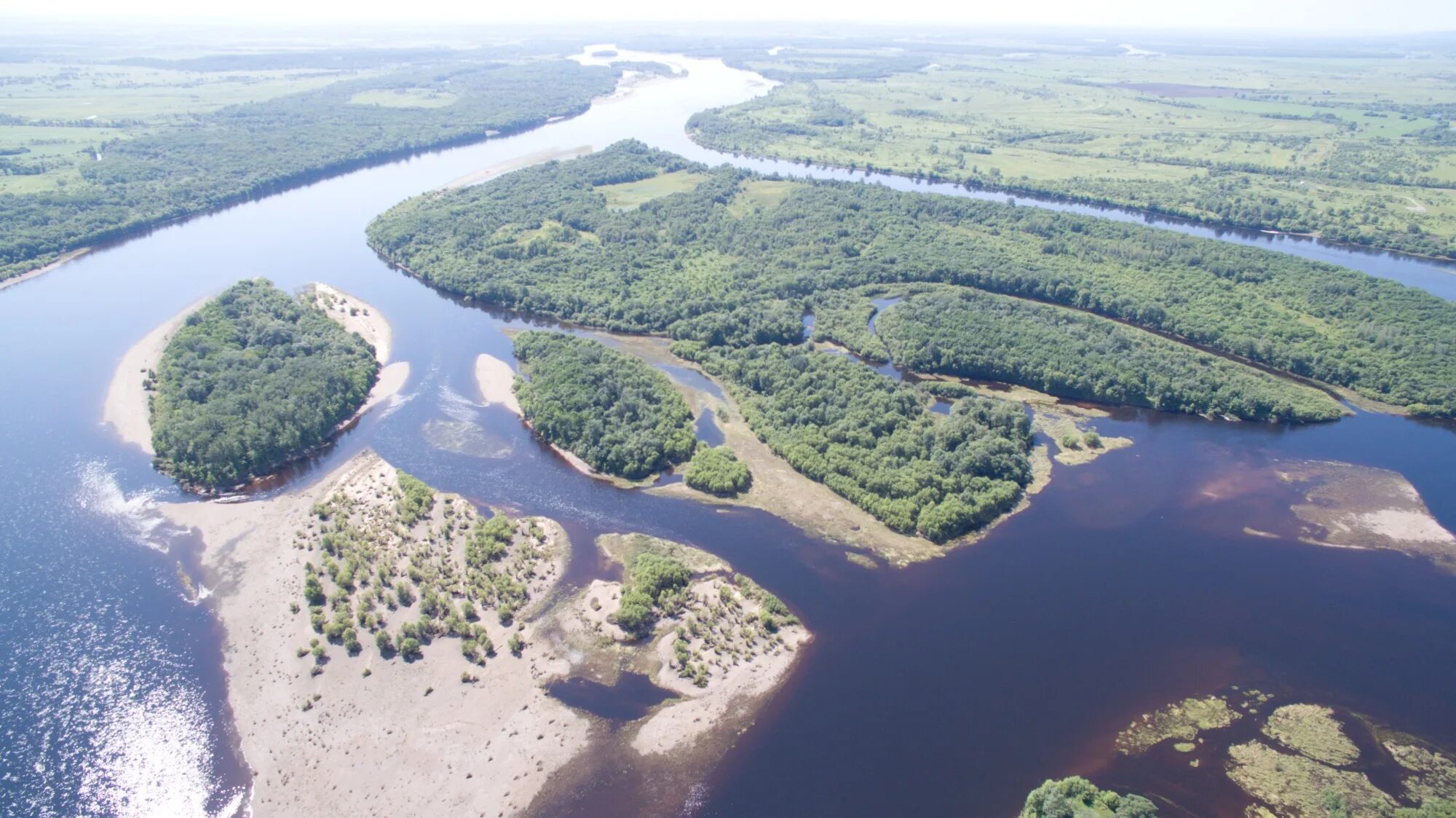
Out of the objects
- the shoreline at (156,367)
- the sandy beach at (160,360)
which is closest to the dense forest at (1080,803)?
the shoreline at (156,367)

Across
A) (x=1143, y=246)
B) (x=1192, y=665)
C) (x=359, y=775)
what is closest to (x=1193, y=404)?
(x=1192, y=665)

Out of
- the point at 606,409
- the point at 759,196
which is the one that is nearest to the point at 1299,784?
the point at 606,409

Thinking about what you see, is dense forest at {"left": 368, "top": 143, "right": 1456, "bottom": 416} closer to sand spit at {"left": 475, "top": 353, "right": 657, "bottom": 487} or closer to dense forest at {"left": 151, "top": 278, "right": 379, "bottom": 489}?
sand spit at {"left": 475, "top": 353, "right": 657, "bottom": 487}

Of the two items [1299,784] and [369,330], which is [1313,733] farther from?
[369,330]

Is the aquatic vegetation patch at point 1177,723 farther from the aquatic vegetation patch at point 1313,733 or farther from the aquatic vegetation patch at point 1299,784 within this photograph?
the aquatic vegetation patch at point 1313,733

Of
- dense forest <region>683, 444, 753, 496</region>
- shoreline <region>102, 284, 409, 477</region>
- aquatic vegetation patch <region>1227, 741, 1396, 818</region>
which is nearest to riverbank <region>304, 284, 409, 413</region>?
shoreline <region>102, 284, 409, 477</region>

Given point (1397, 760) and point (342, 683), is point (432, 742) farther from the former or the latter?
point (1397, 760)
